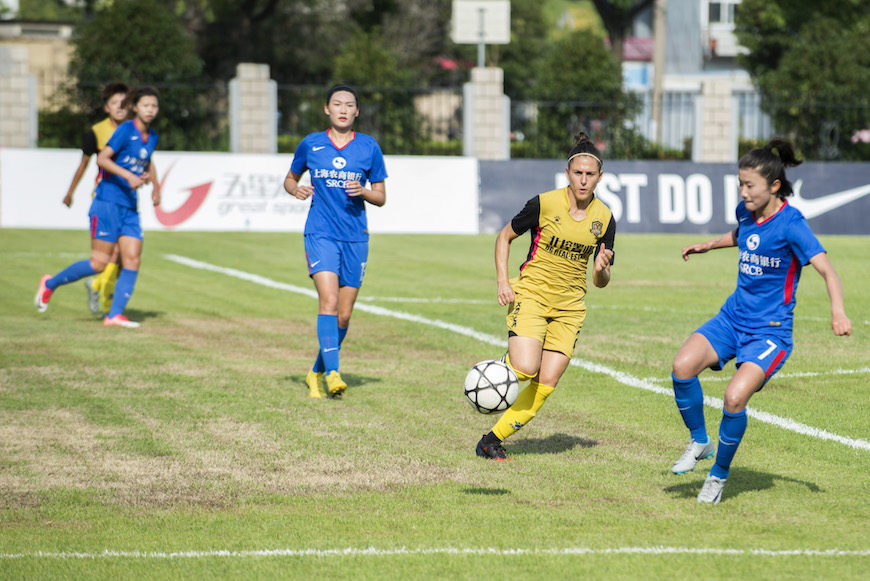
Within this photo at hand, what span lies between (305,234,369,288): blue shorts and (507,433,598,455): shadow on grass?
2.16 metres

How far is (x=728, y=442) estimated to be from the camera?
600 centimetres

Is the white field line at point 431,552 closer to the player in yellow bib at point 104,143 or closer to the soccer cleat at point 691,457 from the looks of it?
the soccer cleat at point 691,457

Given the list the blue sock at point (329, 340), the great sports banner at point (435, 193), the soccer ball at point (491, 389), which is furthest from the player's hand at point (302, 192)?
the great sports banner at point (435, 193)

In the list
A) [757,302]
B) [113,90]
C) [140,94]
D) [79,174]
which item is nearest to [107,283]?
[79,174]

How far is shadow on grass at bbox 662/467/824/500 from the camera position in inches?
244

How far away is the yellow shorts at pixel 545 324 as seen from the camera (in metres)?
6.95

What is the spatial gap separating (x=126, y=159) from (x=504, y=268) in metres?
6.27

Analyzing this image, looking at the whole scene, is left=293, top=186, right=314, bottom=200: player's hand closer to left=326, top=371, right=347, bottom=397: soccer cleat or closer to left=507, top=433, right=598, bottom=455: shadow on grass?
left=326, top=371, right=347, bottom=397: soccer cleat

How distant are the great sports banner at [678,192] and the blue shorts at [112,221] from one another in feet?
41.0

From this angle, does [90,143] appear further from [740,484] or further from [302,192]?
[740,484]

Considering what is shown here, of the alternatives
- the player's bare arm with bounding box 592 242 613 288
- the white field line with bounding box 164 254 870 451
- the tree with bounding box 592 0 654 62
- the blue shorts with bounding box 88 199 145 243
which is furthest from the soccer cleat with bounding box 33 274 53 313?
the tree with bounding box 592 0 654 62

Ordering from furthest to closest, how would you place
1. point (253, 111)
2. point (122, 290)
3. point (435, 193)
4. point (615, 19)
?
point (615, 19) < point (253, 111) < point (435, 193) < point (122, 290)

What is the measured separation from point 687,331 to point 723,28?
64.9 m

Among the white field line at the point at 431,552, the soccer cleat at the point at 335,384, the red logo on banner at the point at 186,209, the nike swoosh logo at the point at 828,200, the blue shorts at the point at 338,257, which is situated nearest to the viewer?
the white field line at the point at 431,552
